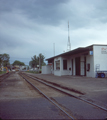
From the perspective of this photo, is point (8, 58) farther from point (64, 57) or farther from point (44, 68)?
point (64, 57)

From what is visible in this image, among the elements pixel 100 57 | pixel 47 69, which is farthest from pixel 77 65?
pixel 47 69

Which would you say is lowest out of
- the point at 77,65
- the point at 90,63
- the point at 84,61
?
the point at 77,65

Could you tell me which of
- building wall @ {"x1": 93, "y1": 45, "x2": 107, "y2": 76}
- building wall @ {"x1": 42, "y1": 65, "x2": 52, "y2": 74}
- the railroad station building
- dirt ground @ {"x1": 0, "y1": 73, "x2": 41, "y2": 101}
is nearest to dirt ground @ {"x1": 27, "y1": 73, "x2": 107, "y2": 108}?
dirt ground @ {"x1": 0, "y1": 73, "x2": 41, "y2": 101}

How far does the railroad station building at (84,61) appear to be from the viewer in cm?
2005

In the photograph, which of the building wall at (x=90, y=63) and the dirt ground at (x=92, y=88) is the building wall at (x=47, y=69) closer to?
the building wall at (x=90, y=63)

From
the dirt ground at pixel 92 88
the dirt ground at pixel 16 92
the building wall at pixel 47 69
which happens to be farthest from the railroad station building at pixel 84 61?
the dirt ground at pixel 16 92

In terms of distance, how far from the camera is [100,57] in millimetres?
20234

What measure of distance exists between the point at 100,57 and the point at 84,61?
3884 millimetres

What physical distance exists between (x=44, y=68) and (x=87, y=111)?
1408 inches

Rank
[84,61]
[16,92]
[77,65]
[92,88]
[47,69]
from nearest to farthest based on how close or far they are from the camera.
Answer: [16,92] < [92,88] < [84,61] < [77,65] < [47,69]

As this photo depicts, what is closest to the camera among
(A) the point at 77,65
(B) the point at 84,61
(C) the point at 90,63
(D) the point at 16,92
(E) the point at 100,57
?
(D) the point at 16,92

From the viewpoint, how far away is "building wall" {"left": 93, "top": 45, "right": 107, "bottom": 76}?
20.0m

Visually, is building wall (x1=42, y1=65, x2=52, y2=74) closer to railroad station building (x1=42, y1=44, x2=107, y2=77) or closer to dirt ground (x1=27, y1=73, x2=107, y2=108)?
railroad station building (x1=42, y1=44, x2=107, y2=77)

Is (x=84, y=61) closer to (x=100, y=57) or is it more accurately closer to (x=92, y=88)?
(x=100, y=57)
